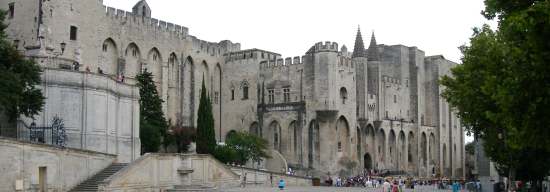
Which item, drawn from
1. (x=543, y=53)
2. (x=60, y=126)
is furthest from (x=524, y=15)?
(x=60, y=126)

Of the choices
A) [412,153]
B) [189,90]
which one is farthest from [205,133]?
[412,153]

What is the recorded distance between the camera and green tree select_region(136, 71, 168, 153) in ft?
142

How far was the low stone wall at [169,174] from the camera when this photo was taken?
3049 cm

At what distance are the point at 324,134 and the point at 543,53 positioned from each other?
147ft

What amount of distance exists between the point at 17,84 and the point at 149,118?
56.0 ft

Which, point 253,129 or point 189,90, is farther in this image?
point 253,129

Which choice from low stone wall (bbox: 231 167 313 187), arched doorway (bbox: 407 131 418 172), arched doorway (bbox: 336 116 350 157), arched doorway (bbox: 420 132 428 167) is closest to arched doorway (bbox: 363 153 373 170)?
arched doorway (bbox: 336 116 350 157)

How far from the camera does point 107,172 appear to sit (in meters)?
31.5

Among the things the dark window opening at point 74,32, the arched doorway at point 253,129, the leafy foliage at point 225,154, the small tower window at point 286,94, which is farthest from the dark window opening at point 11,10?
the arched doorway at point 253,129

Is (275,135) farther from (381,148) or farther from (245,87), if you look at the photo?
(381,148)

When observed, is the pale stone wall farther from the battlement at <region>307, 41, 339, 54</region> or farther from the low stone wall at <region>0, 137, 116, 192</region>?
the battlement at <region>307, 41, 339, 54</region>

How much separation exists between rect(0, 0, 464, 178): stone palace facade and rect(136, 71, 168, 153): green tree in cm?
148

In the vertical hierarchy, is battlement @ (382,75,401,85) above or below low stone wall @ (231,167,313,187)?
above

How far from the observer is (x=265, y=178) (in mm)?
46719
